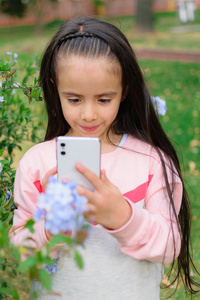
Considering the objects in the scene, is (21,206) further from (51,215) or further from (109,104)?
(51,215)

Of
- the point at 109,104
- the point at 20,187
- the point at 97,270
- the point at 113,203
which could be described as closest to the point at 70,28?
the point at 109,104

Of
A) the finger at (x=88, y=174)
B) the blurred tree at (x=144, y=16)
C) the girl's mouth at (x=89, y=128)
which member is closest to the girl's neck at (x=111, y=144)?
the girl's mouth at (x=89, y=128)

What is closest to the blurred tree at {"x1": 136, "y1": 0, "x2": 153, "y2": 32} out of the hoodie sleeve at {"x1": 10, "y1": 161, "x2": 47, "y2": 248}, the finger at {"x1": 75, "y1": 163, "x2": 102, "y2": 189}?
the hoodie sleeve at {"x1": 10, "y1": 161, "x2": 47, "y2": 248}

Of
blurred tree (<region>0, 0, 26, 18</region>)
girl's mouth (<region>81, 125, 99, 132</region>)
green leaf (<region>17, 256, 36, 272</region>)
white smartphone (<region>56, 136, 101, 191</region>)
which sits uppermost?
blurred tree (<region>0, 0, 26, 18</region>)

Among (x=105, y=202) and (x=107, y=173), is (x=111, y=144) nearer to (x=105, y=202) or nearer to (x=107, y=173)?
(x=107, y=173)

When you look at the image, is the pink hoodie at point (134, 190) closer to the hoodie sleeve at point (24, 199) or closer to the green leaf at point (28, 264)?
the hoodie sleeve at point (24, 199)

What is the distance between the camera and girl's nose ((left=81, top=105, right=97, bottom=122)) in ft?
5.57

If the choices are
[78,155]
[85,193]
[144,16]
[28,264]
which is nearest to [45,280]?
[28,264]

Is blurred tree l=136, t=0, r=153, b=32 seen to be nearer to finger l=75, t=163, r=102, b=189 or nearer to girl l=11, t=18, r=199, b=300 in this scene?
girl l=11, t=18, r=199, b=300

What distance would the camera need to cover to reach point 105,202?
4.56 feet

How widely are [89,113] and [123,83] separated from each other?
0.23 metres

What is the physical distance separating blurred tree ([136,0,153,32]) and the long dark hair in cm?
1361

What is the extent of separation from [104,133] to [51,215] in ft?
3.13

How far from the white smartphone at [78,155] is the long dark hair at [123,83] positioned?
41 centimetres
